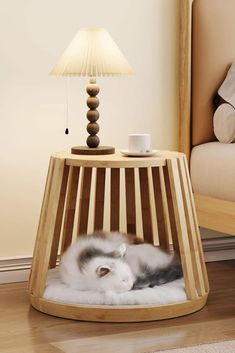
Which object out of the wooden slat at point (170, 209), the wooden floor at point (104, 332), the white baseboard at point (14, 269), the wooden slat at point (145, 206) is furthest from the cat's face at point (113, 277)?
the white baseboard at point (14, 269)

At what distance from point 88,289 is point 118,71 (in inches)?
27.1

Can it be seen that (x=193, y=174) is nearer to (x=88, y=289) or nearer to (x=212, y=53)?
(x=212, y=53)

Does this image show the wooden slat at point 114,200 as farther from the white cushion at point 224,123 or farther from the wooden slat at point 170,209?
the white cushion at point 224,123

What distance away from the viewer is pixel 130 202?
2.83 metres

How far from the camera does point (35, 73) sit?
112 inches

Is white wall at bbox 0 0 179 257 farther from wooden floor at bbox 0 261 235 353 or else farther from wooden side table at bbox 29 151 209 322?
wooden floor at bbox 0 261 235 353

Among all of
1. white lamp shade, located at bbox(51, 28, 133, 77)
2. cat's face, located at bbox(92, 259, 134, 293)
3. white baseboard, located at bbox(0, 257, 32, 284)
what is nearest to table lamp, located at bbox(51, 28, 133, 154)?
white lamp shade, located at bbox(51, 28, 133, 77)

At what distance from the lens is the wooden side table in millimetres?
2438

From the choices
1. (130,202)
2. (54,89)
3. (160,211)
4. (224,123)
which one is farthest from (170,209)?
(54,89)

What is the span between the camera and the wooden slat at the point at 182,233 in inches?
98.8

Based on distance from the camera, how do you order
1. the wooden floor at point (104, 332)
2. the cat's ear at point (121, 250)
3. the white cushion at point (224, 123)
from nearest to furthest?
the wooden floor at point (104, 332), the cat's ear at point (121, 250), the white cushion at point (224, 123)

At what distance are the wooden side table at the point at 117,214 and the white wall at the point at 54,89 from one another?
0.17 metres

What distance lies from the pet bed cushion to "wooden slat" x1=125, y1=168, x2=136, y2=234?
0.33 meters

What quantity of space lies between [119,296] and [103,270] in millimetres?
93
